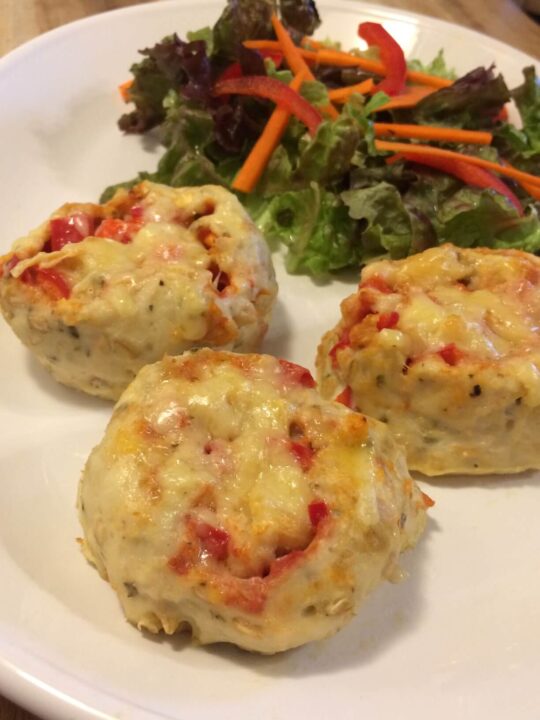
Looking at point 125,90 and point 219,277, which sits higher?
point 125,90

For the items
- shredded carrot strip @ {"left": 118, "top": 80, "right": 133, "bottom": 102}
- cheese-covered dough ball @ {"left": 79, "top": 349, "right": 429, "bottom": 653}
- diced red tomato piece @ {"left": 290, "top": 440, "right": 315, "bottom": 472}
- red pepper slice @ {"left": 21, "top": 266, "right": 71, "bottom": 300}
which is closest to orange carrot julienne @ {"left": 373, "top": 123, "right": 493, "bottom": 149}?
shredded carrot strip @ {"left": 118, "top": 80, "right": 133, "bottom": 102}

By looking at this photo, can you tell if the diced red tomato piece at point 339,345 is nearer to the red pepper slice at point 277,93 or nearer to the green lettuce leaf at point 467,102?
the red pepper slice at point 277,93

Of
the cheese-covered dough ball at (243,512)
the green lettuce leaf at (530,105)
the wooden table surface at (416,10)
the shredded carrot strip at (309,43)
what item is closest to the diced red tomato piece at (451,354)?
the cheese-covered dough ball at (243,512)

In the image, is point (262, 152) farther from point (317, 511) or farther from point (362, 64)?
point (317, 511)

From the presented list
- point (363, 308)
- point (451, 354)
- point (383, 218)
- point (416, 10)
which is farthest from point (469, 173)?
point (416, 10)

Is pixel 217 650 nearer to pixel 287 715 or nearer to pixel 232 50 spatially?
pixel 287 715
